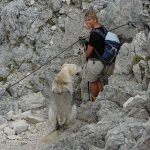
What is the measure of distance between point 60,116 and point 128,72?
222 centimetres

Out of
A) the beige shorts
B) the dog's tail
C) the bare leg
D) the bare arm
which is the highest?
the bare arm

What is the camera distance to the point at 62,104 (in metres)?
14.1

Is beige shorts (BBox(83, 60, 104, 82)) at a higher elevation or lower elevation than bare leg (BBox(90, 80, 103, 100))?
higher

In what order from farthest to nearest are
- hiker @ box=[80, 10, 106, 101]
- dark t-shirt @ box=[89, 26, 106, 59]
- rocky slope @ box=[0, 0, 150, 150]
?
1. hiker @ box=[80, 10, 106, 101]
2. dark t-shirt @ box=[89, 26, 106, 59]
3. rocky slope @ box=[0, 0, 150, 150]

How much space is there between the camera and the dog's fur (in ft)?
46.1

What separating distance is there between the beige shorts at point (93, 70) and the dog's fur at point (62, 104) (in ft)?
3.18

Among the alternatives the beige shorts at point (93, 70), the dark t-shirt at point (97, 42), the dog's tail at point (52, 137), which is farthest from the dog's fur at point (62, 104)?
the dark t-shirt at point (97, 42)

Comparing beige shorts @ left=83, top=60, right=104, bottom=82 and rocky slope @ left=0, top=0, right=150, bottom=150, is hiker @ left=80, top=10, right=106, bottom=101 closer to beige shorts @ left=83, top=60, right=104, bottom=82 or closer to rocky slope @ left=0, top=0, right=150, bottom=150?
beige shorts @ left=83, top=60, right=104, bottom=82

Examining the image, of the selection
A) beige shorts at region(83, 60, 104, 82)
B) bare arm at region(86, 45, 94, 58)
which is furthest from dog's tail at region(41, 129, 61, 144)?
bare arm at region(86, 45, 94, 58)

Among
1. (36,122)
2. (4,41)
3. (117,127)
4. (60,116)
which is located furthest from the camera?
(4,41)

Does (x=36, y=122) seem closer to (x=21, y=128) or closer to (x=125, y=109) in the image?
(x=21, y=128)

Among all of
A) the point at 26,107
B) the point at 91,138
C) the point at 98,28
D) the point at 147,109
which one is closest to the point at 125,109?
the point at 147,109

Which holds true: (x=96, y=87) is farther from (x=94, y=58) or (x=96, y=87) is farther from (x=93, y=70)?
(x=94, y=58)

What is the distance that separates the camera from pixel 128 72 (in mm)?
14328
